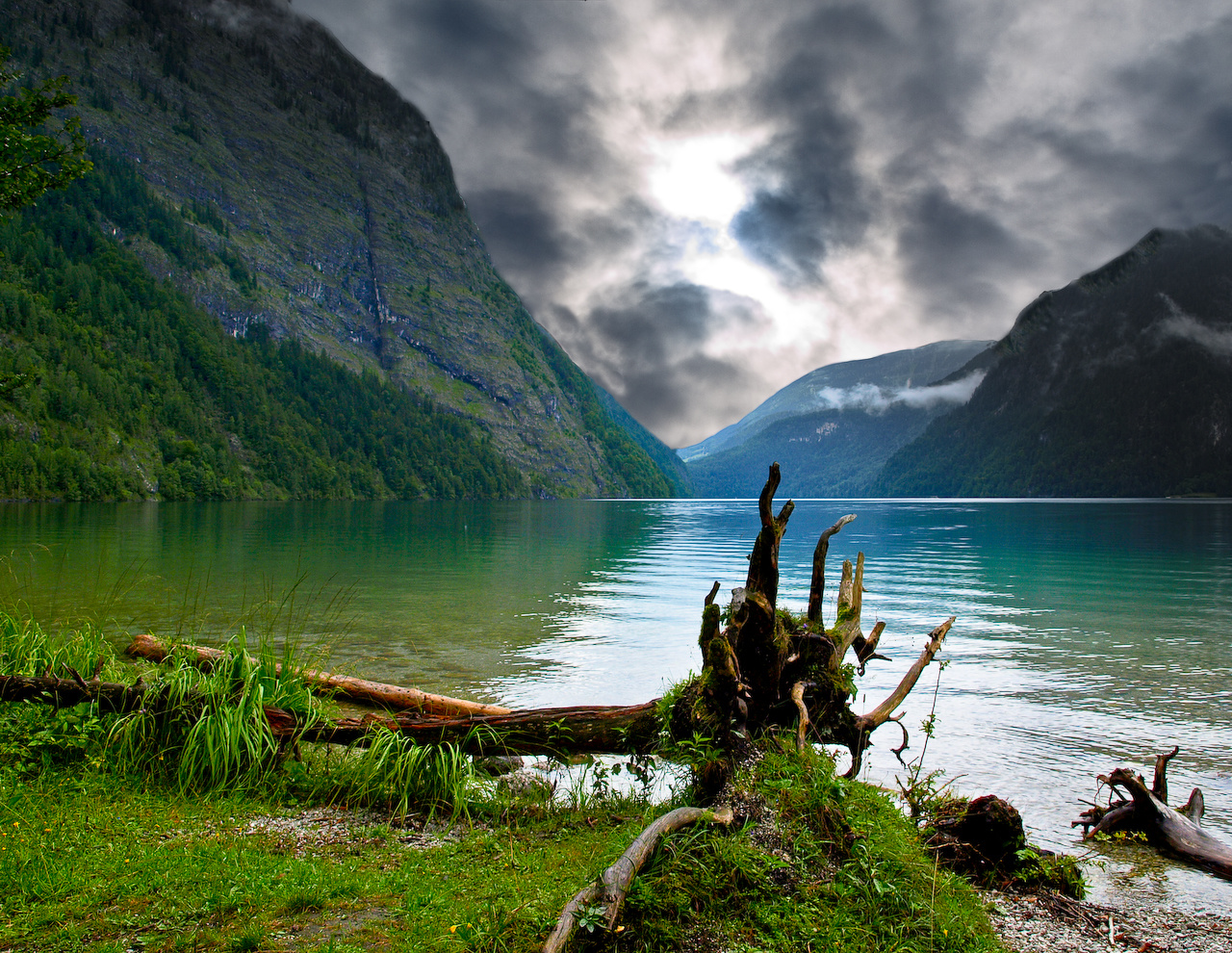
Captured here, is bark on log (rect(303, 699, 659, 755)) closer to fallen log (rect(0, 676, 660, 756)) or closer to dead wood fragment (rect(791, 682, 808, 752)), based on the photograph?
fallen log (rect(0, 676, 660, 756))

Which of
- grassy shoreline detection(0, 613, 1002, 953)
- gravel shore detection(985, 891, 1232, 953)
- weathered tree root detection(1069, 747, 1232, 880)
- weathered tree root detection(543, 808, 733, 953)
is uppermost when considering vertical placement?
weathered tree root detection(543, 808, 733, 953)

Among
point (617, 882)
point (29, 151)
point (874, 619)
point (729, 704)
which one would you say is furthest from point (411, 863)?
point (874, 619)

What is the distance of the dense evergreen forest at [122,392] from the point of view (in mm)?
104688

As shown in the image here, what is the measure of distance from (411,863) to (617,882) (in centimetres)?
203

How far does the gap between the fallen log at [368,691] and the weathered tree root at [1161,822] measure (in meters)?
5.70

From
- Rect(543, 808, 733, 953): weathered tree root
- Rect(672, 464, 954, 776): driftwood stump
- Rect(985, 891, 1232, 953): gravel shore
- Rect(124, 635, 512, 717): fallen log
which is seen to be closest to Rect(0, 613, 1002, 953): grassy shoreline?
Rect(543, 808, 733, 953): weathered tree root

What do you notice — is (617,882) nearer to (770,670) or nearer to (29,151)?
(770,670)

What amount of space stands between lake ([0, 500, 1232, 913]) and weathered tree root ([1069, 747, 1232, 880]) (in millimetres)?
210

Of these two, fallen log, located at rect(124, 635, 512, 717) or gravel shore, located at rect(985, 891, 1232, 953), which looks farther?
fallen log, located at rect(124, 635, 512, 717)

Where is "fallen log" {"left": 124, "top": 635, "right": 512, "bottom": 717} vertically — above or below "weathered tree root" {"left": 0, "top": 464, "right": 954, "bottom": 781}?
below

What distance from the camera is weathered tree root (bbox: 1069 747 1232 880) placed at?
5918 millimetres

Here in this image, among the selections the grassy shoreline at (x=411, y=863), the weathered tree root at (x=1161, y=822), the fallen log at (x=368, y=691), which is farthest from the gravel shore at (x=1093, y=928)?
the fallen log at (x=368, y=691)

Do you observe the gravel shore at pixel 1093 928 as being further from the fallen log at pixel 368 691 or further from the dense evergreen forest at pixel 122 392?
the dense evergreen forest at pixel 122 392

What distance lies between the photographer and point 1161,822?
248 inches
